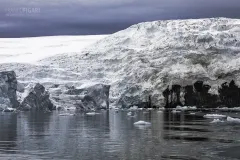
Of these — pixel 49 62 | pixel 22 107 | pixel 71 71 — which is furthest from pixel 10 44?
pixel 22 107

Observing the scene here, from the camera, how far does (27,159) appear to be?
21125 millimetres

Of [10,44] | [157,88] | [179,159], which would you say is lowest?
[179,159]

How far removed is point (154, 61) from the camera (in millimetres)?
107562

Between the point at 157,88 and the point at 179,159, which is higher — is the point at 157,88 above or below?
above

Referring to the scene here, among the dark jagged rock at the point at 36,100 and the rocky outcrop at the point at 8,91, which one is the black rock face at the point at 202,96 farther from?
the rocky outcrop at the point at 8,91

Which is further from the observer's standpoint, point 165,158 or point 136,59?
A: point 136,59

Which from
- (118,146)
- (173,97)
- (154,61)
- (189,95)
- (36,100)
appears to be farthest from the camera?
(154,61)

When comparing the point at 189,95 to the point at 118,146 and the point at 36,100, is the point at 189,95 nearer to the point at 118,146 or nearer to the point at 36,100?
the point at 36,100

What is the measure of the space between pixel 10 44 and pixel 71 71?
6027 cm

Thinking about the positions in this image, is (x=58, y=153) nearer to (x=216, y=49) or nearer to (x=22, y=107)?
(x=22, y=107)

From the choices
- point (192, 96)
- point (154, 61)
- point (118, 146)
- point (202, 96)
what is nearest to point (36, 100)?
point (192, 96)

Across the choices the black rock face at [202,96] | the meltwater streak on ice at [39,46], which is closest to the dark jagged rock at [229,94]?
the black rock face at [202,96]

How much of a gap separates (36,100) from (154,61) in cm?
3706

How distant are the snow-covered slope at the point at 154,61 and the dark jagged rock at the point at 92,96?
289 inches
